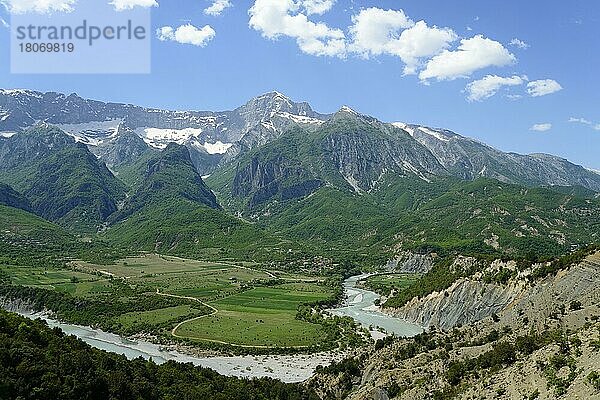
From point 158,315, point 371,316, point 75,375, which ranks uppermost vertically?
point 75,375

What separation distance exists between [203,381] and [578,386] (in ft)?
152

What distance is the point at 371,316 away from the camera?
485 feet

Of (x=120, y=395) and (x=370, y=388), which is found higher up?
(x=120, y=395)

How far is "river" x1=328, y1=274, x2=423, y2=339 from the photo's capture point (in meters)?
127

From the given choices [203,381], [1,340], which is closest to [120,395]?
[1,340]

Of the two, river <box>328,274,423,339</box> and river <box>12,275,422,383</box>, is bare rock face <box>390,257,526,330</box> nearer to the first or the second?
river <box>328,274,423,339</box>

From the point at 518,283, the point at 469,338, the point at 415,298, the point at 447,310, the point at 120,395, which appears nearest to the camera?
the point at 120,395

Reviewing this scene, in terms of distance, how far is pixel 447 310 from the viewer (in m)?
126

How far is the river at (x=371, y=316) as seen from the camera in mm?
126562

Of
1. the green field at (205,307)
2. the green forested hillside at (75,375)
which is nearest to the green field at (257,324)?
the green field at (205,307)

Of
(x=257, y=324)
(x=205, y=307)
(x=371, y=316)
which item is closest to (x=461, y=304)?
(x=371, y=316)

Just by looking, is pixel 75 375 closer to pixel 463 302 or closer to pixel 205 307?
pixel 463 302

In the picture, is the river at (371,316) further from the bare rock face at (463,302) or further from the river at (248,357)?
the bare rock face at (463,302)

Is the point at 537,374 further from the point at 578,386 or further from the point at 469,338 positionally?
the point at 469,338
